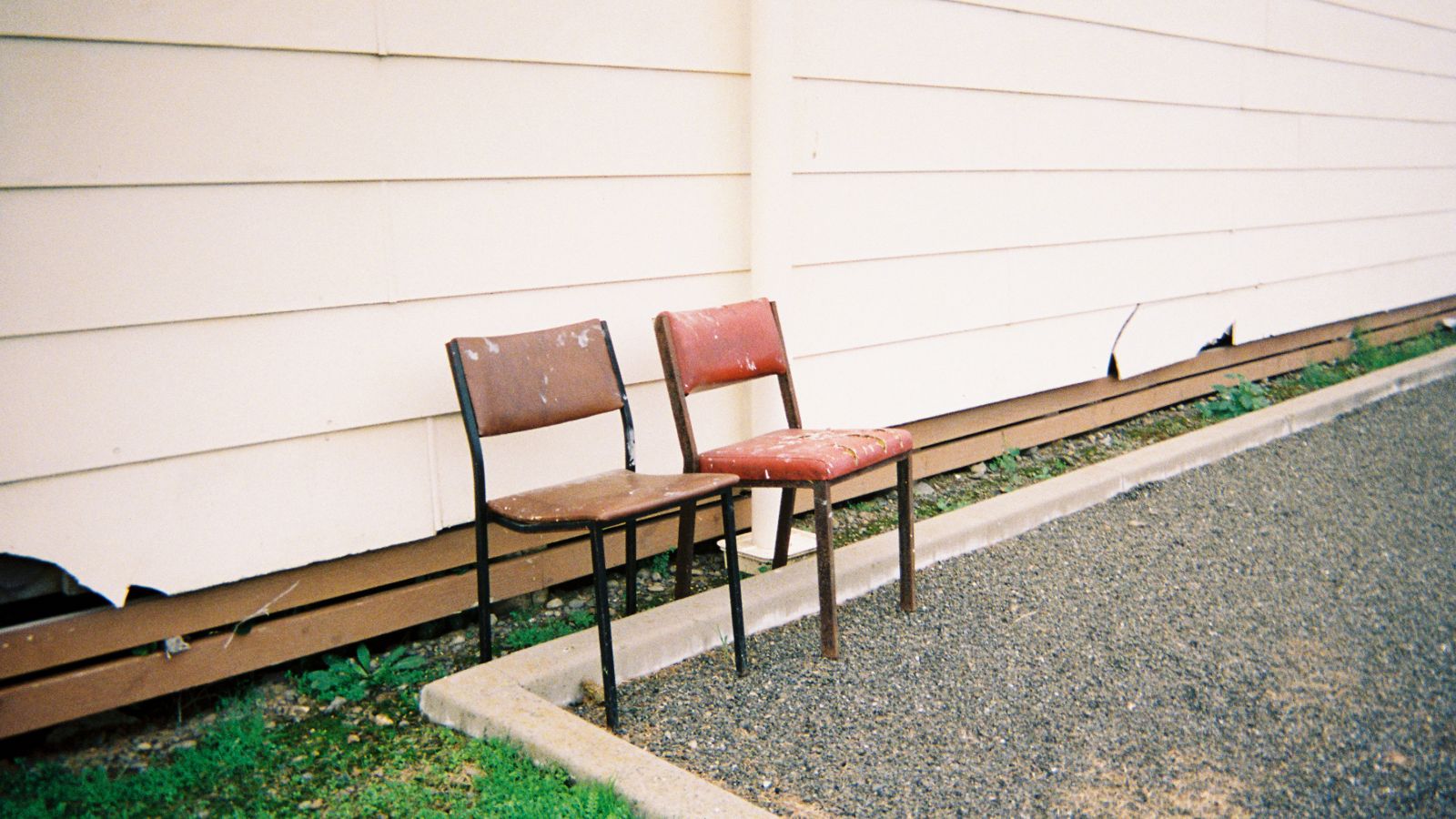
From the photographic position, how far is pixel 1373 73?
6922mm

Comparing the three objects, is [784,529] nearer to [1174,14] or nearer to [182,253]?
[182,253]

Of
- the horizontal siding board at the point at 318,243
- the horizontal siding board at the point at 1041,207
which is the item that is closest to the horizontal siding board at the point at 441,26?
the horizontal siding board at the point at 318,243

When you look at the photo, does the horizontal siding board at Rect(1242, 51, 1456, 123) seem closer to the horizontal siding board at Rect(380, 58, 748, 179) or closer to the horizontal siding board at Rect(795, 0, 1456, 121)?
the horizontal siding board at Rect(795, 0, 1456, 121)

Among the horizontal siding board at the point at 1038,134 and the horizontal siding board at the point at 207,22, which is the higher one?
the horizontal siding board at the point at 207,22

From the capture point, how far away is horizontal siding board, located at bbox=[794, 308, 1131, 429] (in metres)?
4.07

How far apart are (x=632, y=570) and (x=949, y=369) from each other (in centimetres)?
191

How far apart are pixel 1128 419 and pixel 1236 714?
3.24 m

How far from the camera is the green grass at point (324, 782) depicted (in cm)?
226

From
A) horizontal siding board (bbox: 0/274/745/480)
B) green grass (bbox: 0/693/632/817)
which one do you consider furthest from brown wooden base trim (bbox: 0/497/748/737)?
horizontal siding board (bbox: 0/274/745/480)

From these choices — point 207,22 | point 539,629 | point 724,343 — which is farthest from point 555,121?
point 539,629

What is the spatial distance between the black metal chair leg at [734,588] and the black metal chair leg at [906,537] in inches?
22.9

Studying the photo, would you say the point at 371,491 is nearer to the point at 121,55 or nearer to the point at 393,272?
the point at 393,272

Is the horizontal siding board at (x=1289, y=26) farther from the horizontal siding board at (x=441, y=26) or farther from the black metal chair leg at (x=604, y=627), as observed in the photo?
the black metal chair leg at (x=604, y=627)

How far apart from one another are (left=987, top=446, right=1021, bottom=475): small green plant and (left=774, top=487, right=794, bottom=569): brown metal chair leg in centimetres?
161
